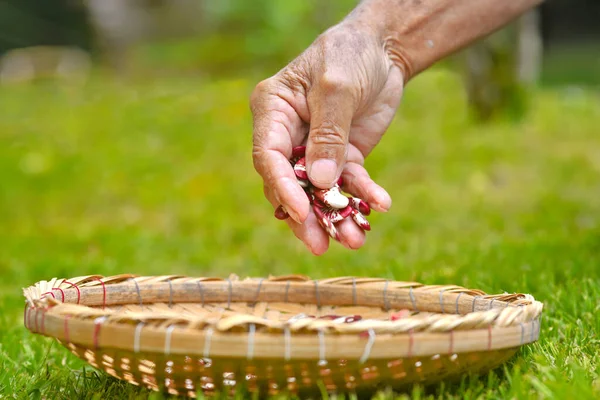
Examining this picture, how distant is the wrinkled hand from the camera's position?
5.65 feet

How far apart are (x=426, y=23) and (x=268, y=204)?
2.41 metres

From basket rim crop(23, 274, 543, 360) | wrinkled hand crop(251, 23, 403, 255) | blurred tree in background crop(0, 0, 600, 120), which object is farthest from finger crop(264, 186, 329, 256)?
blurred tree in background crop(0, 0, 600, 120)

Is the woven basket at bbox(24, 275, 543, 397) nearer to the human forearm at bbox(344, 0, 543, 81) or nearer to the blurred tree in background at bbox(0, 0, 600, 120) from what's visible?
the human forearm at bbox(344, 0, 543, 81)

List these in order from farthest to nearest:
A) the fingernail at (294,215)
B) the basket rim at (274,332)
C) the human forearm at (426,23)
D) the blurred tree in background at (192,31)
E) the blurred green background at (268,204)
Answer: the blurred tree in background at (192,31) < the human forearm at (426,23) < the blurred green background at (268,204) < the fingernail at (294,215) < the basket rim at (274,332)

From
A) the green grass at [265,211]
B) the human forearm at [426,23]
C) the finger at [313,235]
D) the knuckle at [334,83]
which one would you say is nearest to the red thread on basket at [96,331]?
the green grass at [265,211]

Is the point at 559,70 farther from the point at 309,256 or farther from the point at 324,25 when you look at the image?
the point at 309,256

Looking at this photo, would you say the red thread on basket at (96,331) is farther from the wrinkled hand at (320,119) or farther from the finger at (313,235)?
the finger at (313,235)

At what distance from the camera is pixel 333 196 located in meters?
1.73

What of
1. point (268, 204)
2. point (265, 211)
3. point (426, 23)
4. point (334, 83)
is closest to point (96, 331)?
point (334, 83)

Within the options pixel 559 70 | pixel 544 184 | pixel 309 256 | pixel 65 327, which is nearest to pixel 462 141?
pixel 544 184

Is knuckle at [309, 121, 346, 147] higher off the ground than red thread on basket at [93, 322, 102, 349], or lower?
higher

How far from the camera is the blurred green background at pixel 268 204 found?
73.2 inches

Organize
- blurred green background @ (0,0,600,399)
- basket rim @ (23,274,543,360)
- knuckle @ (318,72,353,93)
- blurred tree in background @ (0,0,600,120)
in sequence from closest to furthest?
basket rim @ (23,274,543,360) < knuckle @ (318,72,353,93) < blurred green background @ (0,0,600,399) < blurred tree in background @ (0,0,600,120)

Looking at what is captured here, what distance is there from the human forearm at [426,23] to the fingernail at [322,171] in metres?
0.45
